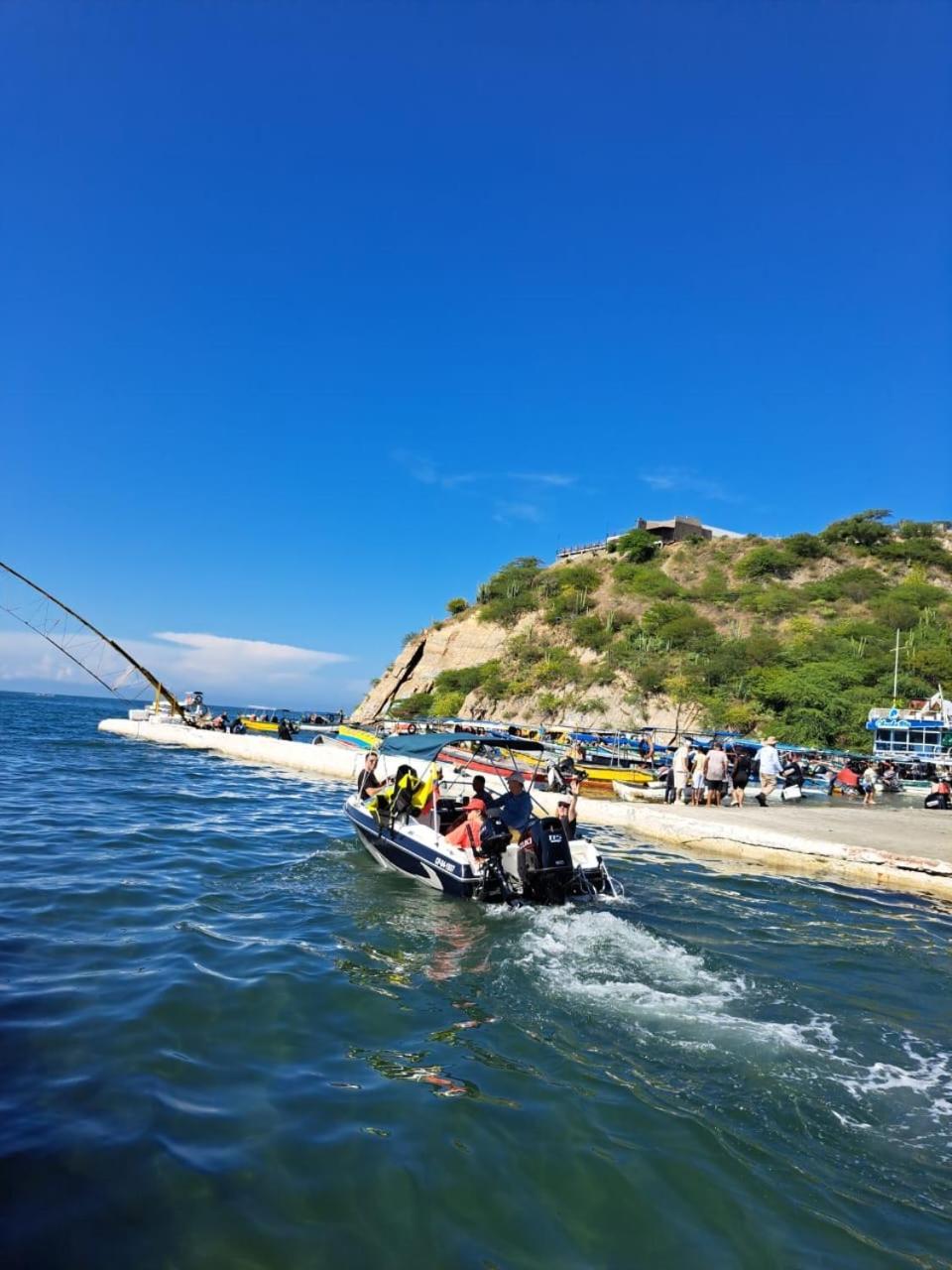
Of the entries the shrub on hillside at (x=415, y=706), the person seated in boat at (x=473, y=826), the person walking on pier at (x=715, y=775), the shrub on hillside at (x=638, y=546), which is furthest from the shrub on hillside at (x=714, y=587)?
the person seated in boat at (x=473, y=826)

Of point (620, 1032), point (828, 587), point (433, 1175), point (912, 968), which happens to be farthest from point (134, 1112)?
point (828, 587)

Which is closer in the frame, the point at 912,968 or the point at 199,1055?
the point at 199,1055

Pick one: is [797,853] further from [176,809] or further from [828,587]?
[828,587]

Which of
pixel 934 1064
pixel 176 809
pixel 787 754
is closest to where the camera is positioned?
pixel 934 1064

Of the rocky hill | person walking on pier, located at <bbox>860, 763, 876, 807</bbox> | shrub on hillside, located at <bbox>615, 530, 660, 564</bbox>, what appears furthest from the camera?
shrub on hillside, located at <bbox>615, 530, 660, 564</bbox>

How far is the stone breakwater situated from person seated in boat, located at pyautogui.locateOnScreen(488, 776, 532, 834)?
15.6 feet

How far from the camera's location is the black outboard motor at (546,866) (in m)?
10.3

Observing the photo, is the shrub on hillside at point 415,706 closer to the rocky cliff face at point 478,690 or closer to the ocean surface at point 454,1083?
the rocky cliff face at point 478,690

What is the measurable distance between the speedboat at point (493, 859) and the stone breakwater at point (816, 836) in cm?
333

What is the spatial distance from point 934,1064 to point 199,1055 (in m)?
5.81

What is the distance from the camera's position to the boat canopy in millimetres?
13531

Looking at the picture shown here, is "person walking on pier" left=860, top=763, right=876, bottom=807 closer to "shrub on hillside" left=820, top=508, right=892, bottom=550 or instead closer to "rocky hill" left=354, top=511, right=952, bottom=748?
"rocky hill" left=354, top=511, right=952, bottom=748

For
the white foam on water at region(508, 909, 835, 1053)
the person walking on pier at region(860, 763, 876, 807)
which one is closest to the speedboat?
the white foam on water at region(508, 909, 835, 1053)

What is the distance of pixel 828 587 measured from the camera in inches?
2633
